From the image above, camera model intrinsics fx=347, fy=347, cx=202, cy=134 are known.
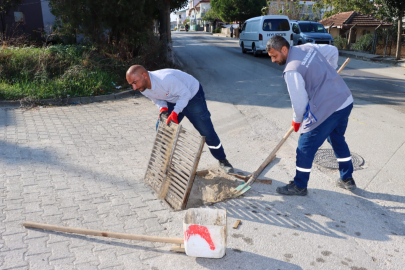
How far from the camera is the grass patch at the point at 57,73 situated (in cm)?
887

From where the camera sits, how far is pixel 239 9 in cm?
4047

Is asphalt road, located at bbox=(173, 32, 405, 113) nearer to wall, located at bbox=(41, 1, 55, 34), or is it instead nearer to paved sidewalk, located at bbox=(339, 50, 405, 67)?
paved sidewalk, located at bbox=(339, 50, 405, 67)

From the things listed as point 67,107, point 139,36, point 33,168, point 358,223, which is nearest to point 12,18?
point 139,36

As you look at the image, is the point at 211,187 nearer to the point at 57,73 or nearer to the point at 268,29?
the point at 57,73

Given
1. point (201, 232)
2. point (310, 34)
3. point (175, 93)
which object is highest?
point (310, 34)

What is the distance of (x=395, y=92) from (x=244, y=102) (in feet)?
13.7

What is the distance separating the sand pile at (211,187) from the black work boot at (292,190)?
0.56 meters

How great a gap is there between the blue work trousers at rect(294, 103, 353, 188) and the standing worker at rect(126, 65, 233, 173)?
1.06 metres

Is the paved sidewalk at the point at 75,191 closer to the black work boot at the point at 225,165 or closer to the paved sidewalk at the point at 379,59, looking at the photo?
the black work boot at the point at 225,165

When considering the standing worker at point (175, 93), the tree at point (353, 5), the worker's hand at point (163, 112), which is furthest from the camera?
the tree at point (353, 5)

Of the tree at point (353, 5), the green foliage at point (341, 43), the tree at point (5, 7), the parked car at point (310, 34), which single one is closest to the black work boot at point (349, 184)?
the parked car at point (310, 34)

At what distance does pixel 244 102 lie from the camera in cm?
855

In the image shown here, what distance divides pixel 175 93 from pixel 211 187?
122cm

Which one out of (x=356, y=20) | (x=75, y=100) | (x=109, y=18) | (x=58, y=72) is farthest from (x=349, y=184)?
(x=356, y=20)
